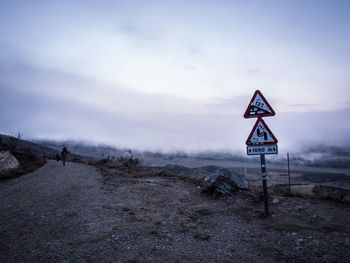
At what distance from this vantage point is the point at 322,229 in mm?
5398

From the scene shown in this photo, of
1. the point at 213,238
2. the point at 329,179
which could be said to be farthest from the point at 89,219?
the point at 329,179

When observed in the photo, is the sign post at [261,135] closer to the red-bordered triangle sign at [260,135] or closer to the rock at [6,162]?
the red-bordered triangle sign at [260,135]

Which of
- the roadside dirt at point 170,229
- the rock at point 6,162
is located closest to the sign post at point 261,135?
the roadside dirt at point 170,229

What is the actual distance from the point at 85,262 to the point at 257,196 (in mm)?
5854

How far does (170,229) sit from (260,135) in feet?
11.3

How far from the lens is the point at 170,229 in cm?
582

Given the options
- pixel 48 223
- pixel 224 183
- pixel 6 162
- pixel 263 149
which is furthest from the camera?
pixel 6 162

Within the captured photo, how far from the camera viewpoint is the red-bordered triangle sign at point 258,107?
6462 millimetres

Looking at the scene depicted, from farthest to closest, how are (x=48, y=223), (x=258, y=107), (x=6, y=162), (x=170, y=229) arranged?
(x=6, y=162), (x=258, y=107), (x=48, y=223), (x=170, y=229)

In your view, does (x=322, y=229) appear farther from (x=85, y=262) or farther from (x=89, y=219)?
(x=89, y=219)

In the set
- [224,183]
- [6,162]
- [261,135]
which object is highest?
[261,135]

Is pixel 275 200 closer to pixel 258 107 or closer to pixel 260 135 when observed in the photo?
pixel 260 135

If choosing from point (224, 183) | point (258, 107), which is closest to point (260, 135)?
point (258, 107)

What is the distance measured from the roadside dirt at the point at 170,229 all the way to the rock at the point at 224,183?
375mm
